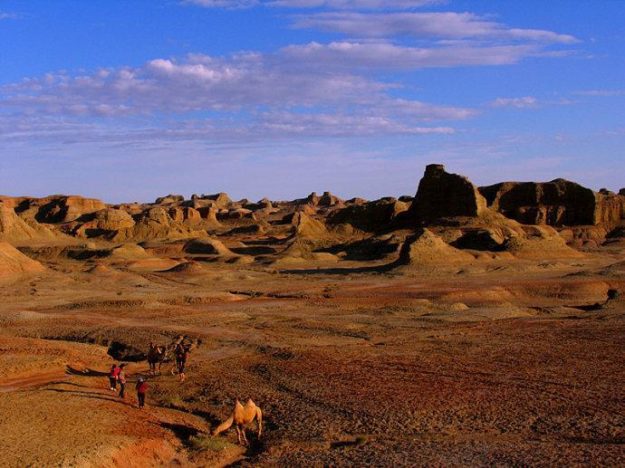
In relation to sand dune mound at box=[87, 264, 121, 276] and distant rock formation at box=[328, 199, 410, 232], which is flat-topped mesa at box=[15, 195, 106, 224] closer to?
distant rock formation at box=[328, 199, 410, 232]

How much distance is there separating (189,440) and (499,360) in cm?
1228

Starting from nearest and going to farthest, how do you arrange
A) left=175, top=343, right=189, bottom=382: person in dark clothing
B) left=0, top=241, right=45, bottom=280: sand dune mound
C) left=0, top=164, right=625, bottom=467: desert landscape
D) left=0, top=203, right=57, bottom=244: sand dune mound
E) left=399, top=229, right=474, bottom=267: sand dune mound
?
left=0, top=164, right=625, bottom=467: desert landscape < left=175, top=343, right=189, bottom=382: person in dark clothing < left=0, top=241, right=45, bottom=280: sand dune mound < left=399, top=229, right=474, bottom=267: sand dune mound < left=0, top=203, right=57, bottom=244: sand dune mound

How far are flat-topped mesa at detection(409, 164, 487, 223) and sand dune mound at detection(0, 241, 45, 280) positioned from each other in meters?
43.3

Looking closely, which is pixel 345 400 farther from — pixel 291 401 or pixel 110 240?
pixel 110 240

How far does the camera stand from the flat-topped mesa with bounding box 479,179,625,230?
86062mm

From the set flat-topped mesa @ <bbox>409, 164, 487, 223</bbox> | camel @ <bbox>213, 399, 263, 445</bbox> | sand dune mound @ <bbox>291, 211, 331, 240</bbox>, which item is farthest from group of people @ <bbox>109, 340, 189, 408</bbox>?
sand dune mound @ <bbox>291, 211, 331, 240</bbox>

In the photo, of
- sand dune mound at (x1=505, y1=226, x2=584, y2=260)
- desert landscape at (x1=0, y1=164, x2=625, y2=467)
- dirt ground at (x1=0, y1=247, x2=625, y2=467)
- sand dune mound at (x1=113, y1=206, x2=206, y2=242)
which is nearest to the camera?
dirt ground at (x1=0, y1=247, x2=625, y2=467)

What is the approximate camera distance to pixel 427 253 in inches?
2391

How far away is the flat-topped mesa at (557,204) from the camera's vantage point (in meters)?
86.1

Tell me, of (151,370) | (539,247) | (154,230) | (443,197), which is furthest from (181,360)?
(154,230)

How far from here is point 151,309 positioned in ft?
130

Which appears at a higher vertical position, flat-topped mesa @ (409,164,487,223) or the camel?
flat-topped mesa @ (409,164,487,223)

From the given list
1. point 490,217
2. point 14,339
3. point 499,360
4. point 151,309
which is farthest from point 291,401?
point 490,217

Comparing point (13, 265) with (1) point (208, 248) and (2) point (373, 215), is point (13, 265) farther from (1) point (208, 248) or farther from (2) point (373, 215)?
(2) point (373, 215)
